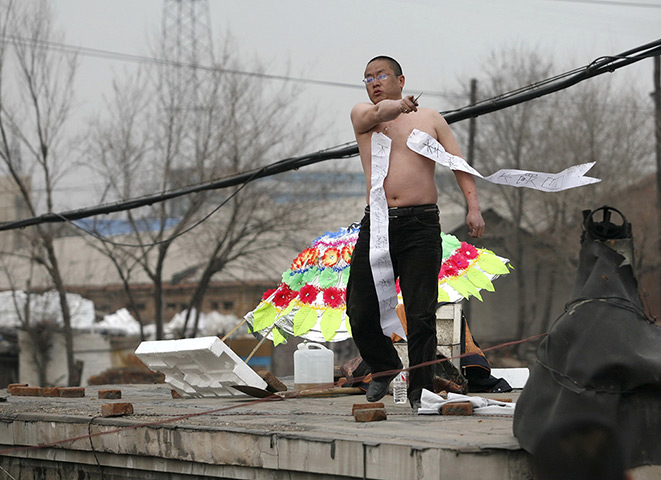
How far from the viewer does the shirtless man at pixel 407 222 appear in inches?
226

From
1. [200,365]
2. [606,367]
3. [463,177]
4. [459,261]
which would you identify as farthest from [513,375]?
[606,367]

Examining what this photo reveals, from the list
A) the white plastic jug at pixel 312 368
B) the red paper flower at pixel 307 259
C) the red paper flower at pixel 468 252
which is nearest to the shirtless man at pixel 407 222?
the white plastic jug at pixel 312 368

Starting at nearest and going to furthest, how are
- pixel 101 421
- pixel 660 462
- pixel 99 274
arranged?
pixel 660 462 < pixel 101 421 < pixel 99 274

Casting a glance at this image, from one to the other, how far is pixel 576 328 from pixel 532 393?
1.19ft

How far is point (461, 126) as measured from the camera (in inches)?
1383

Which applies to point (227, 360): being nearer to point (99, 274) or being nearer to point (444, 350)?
point (444, 350)

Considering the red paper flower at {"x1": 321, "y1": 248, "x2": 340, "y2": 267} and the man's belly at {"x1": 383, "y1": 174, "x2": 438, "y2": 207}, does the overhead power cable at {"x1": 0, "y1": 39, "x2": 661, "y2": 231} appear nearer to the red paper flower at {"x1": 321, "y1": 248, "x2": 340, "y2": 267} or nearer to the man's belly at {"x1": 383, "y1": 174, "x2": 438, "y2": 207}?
the red paper flower at {"x1": 321, "y1": 248, "x2": 340, "y2": 267}

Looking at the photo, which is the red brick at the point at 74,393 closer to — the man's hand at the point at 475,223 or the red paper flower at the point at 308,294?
the red paper flower at the point at 308,294

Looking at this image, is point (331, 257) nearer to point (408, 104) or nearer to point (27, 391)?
point (27, 391)

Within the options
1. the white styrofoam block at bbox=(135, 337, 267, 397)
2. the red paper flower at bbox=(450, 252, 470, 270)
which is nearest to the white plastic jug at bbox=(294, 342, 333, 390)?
the white styrofoam block at bbox=(135, 337, 267, 397)

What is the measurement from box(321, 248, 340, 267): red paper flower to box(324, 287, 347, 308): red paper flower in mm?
259

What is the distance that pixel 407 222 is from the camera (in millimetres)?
5816

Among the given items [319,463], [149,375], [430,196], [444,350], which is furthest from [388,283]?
[149,375]

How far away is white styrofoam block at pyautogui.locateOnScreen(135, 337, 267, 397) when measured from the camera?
7.20 meters
